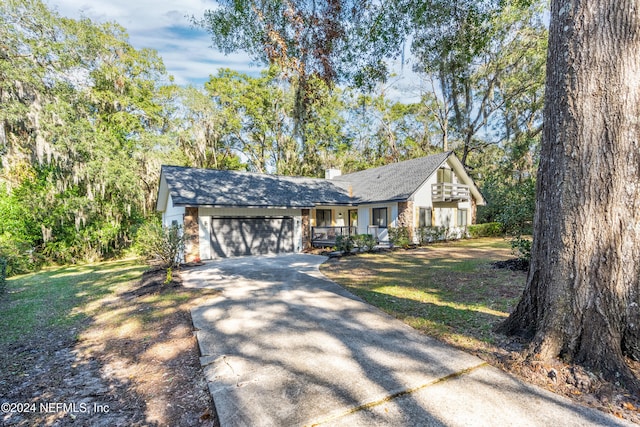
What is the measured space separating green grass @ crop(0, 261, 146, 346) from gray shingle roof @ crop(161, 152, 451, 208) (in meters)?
4.28

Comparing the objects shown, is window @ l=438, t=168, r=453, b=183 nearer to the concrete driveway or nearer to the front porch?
the front porch

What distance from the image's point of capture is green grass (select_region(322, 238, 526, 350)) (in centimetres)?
446

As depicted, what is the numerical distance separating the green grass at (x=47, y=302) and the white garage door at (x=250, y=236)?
389 cm

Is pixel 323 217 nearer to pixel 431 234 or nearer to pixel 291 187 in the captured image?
pixel 291 187

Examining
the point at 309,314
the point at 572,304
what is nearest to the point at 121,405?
the point at 309,314

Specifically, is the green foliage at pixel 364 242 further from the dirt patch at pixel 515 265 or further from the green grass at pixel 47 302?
the green grass at pixel 47 302

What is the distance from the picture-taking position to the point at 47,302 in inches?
278

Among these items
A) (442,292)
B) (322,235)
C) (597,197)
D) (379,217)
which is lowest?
(442,292)

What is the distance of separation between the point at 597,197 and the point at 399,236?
1271 centimetres

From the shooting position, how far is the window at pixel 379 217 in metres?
17.9

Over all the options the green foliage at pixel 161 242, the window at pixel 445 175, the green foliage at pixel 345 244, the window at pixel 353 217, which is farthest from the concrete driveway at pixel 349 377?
the window at pixel 445 175

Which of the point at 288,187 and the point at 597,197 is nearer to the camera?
the point at 597,197

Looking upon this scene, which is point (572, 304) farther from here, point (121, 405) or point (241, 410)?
point (121, 405)

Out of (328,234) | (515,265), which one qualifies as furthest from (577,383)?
(328,234)
